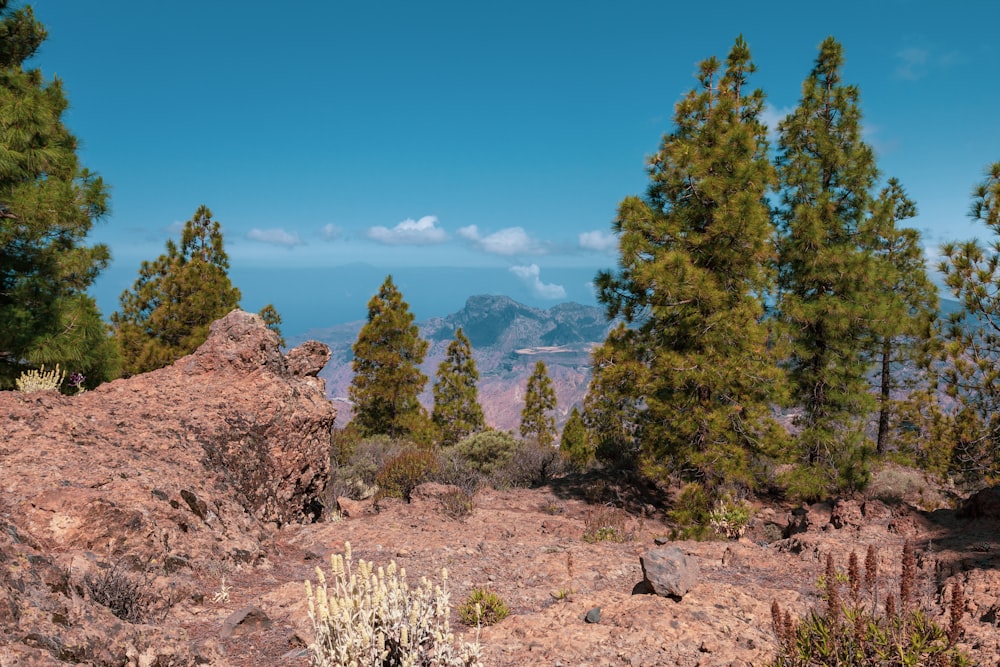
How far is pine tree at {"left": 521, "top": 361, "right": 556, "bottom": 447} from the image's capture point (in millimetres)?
30752

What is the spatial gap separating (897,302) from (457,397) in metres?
21.5

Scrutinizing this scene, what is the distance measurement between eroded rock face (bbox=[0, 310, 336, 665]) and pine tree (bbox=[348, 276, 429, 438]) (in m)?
14.0

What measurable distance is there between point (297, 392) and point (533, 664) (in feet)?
22.9

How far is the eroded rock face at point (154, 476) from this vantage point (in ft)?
14.8

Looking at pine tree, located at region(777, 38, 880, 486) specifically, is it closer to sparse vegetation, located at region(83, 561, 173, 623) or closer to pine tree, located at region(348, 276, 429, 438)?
sparse vegetation, located at region(83, 561, 173, 623)

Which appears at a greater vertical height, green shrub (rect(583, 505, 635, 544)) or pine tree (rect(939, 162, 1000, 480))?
pine tree (rect(939, 162, 1000, 480))

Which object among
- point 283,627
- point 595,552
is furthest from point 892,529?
point 283,627

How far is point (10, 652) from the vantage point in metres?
3.57

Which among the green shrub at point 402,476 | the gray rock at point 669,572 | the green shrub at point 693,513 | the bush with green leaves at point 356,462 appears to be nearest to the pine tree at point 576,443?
the green shrub at point 693,513

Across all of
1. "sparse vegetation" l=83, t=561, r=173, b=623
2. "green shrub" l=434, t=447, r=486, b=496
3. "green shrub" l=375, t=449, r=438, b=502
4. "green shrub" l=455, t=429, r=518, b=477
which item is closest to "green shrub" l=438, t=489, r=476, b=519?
"green shrub" l=434, t=447, r=486, b=496

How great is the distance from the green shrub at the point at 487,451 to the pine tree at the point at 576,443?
1738 millimetres

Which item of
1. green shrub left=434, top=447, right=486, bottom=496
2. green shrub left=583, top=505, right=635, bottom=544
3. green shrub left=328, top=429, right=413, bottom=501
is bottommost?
green shrub left=328, top=429, right=413, bottom=501

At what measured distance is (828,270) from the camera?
13219 mm

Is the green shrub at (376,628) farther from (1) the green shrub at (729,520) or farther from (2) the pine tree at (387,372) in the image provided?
(2) the pine tree at (387,372)
